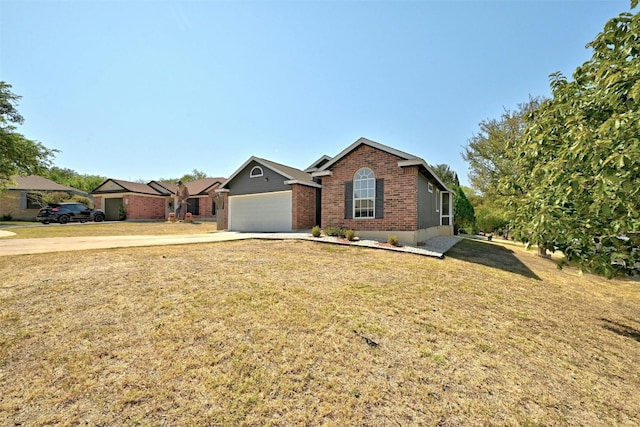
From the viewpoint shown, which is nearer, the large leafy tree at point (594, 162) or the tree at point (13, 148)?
the large leafy tree at point (594, 162)

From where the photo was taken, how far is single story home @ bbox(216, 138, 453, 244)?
11.6 meters

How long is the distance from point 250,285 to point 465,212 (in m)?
22.2

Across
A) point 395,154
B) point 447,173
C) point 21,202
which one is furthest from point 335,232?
point 447,173

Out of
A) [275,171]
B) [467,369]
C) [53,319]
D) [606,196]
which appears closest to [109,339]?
[53,319]

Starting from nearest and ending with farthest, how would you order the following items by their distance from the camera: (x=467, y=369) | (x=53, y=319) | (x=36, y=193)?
(x=467, y=369) < (x=53, y=319) < (x=36, y=193)

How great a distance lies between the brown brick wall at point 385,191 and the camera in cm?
1144

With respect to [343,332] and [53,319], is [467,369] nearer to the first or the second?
[343,332]

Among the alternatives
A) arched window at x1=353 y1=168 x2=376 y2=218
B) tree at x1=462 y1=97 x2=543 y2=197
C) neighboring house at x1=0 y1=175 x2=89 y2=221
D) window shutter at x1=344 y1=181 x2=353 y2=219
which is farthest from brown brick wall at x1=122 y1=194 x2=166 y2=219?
tree at x1=462 y1=97 x2=543 y2=197

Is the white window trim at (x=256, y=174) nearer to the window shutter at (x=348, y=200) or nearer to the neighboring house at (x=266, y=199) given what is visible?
the neighboring house at (x=266, y=199)

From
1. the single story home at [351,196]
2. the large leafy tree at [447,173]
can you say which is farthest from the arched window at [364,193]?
the large leafy tree at [447,173]

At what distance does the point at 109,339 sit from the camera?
10.9ft

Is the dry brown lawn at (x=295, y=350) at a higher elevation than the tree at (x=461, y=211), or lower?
lower

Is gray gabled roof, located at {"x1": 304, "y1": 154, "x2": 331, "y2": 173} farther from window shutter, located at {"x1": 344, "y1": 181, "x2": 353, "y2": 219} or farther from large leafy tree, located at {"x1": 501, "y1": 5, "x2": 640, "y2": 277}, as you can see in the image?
large leafy tree, located at {"x1": 501, "y1": 5, "x2": 640, "y2": 277}

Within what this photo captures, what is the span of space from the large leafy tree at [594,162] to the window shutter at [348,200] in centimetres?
729
